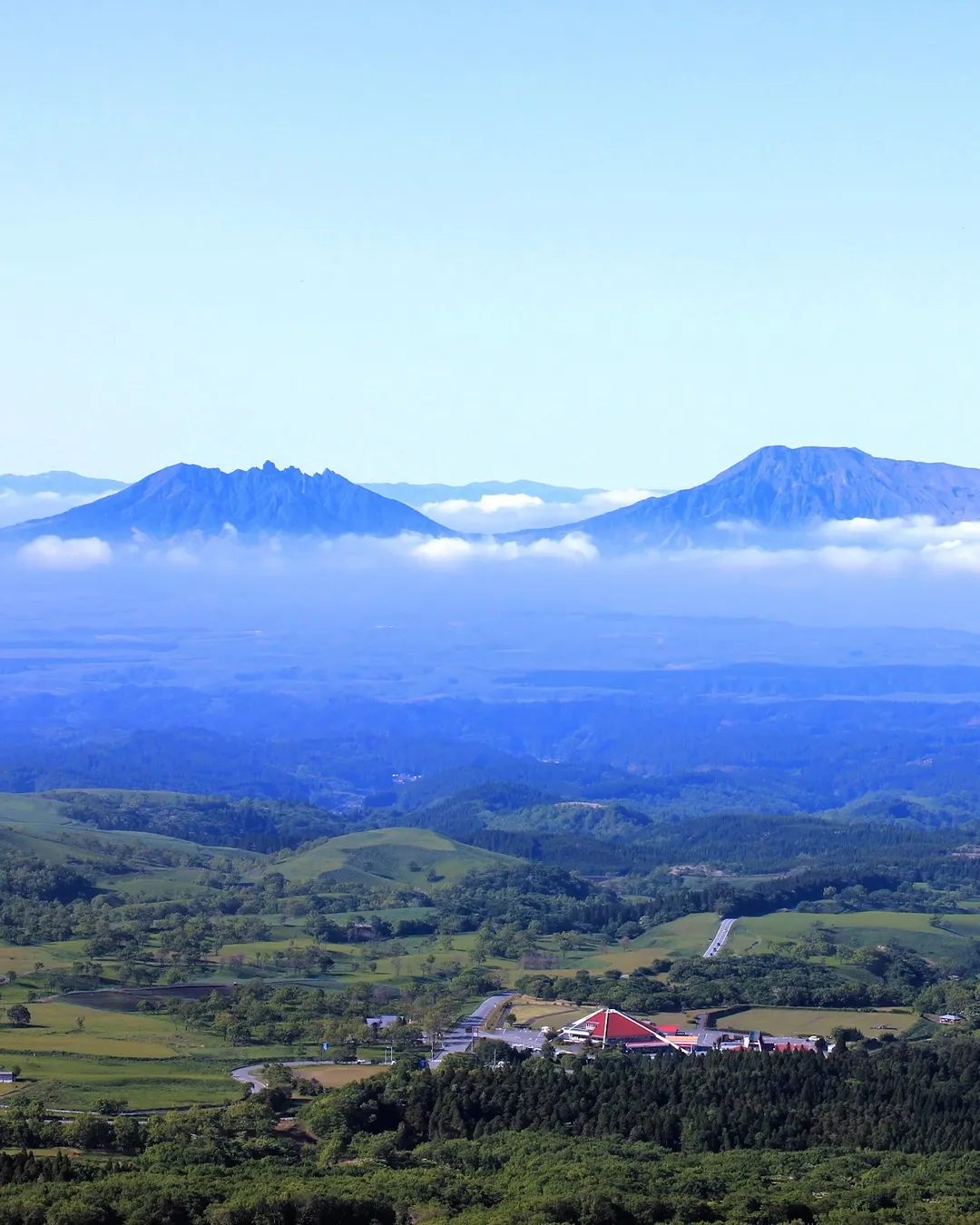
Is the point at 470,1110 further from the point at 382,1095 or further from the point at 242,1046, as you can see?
the point at 242,1046

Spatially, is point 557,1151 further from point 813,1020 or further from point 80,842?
point 80,842

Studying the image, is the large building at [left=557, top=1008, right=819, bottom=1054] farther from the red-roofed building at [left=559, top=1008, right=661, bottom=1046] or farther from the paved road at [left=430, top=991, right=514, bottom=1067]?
the paved road at [left=430, top=991, right=514, bottom=1067]

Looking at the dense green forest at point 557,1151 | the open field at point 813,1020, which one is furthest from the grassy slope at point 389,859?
the dense green forest at point 557,1151

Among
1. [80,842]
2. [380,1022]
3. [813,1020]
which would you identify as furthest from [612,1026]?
[80,842]

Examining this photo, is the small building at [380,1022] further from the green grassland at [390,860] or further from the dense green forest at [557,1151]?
the green grassland at [390,860]

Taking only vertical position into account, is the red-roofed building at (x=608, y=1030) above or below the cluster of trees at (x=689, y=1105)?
below

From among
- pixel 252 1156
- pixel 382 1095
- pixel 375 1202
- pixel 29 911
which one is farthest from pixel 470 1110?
pixel 29 911
